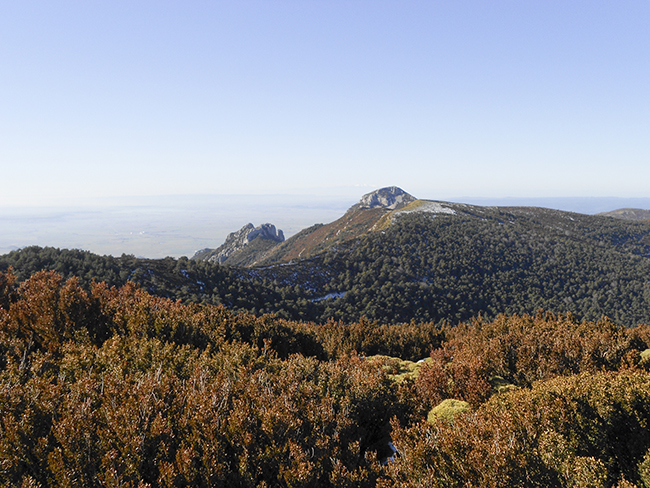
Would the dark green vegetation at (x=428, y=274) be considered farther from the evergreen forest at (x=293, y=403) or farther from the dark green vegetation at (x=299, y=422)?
the dark green vegetation at (x=299, y=422)

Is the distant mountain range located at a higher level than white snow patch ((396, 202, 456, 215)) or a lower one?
lower

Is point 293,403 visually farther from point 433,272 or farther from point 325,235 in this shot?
point 325,235

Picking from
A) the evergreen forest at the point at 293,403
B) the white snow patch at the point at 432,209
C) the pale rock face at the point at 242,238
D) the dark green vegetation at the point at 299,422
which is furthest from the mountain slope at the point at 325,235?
the dark green vegetation at the point at 299,422

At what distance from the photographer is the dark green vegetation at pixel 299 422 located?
16.3ft

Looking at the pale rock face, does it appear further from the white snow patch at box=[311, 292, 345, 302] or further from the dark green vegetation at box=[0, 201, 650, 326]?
the white snow patch at box=[311, 292, 345, 302]

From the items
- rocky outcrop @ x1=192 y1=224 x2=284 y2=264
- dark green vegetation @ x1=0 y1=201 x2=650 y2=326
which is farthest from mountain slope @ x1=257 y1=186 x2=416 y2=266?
dark green vegetation @ x1=0 y1=201 x2=650 y2=326

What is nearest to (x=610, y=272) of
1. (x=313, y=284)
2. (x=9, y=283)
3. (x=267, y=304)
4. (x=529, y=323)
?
(x=313, y=284)

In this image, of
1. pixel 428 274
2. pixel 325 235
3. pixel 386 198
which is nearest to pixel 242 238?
pixel 325 235

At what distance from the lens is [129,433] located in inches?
212

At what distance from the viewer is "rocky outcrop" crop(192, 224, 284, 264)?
131000 millimetres

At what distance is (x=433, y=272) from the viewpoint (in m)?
70.5

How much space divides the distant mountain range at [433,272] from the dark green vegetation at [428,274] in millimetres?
248

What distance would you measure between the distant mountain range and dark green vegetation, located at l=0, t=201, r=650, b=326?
0.81ft

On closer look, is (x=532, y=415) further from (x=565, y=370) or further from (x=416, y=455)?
(x=565, y=370)
